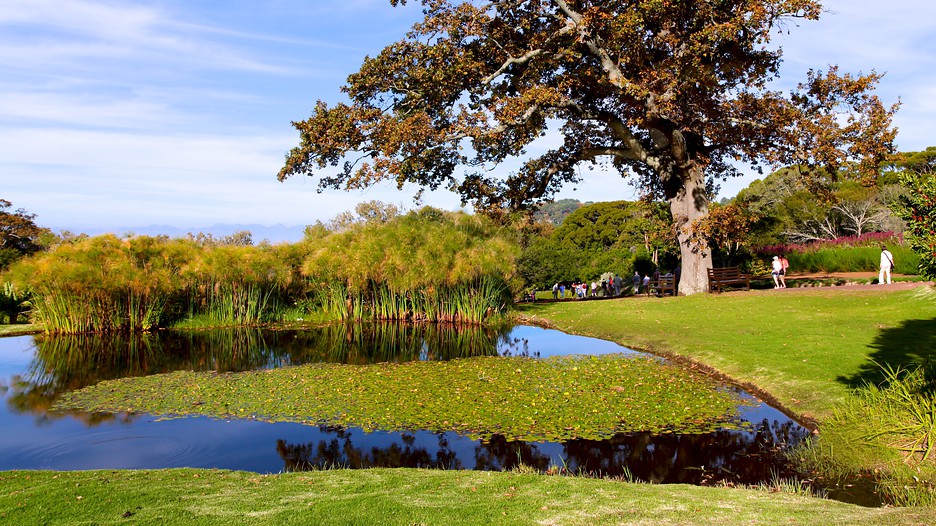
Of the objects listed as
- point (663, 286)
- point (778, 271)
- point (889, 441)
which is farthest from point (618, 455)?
point (778, 271)

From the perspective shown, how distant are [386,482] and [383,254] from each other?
15708mm

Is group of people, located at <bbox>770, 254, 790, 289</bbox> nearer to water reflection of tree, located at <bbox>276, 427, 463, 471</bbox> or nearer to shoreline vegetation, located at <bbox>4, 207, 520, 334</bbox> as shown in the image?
shoreline vegetation, located at <bbox>4, 207, 520, 334</bbox>

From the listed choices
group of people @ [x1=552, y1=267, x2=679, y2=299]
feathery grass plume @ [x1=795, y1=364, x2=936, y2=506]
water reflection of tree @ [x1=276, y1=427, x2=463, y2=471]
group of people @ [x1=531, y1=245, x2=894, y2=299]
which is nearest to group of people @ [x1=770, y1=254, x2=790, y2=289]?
group of people @ [x1=531, y1=245, x2=894, y2=299]

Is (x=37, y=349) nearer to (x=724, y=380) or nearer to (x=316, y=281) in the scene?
(x=316, y=281)

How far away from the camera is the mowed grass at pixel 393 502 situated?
16.7 feet

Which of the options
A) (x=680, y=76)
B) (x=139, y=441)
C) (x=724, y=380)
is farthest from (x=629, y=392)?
(x=680, y=76)

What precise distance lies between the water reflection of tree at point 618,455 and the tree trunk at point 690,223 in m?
15.4

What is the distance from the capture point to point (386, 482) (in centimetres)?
639

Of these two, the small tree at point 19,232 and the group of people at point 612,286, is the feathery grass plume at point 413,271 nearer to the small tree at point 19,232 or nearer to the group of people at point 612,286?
the group of people at point 612,286

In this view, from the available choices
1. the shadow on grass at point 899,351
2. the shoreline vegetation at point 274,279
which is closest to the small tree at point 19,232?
the shoreline vegetation at point 274,279

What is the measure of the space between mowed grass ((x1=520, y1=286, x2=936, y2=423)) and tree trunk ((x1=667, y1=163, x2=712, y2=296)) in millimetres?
1135

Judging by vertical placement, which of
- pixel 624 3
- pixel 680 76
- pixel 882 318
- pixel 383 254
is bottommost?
pixel 882 318

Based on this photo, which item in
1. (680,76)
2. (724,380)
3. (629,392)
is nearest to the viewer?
(629,392)

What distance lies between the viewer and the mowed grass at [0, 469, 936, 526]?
201 inches
